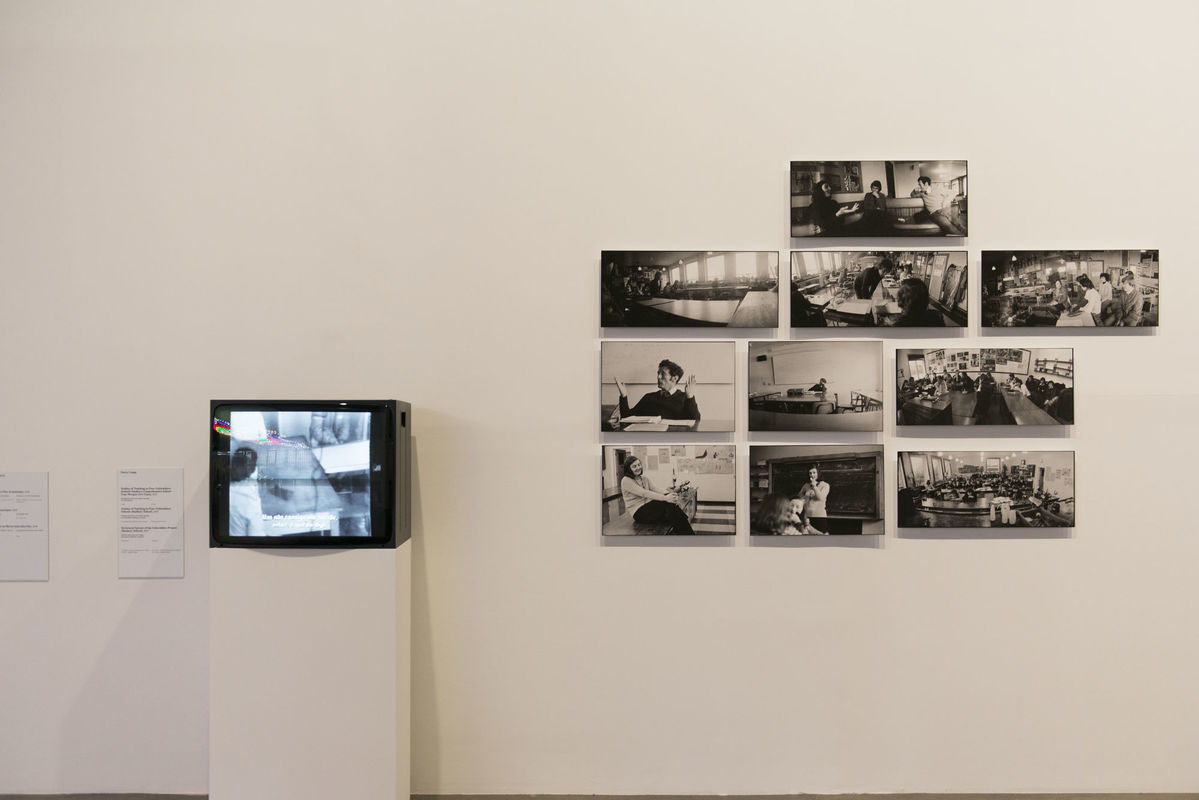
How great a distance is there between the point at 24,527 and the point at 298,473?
1.24 meters

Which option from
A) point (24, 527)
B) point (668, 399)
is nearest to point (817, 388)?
point (668, 399)

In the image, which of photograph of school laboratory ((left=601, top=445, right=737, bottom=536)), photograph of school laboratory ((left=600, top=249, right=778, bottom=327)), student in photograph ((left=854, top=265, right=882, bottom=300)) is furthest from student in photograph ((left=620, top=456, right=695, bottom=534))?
student in photograph ((left=854, top=265, right=882, bottom=300))

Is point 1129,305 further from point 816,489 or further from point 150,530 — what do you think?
point 150,530

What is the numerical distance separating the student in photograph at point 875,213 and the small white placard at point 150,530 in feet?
8.74

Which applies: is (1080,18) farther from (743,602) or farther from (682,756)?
(682,756)

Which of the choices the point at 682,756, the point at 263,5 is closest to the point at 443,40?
the point at 263,5

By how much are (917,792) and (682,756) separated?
859 mm

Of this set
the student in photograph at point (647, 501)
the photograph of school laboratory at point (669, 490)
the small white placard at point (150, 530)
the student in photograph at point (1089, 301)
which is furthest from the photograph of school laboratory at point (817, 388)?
the small white placard at point (150, 530)

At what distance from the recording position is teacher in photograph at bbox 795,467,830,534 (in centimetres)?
253

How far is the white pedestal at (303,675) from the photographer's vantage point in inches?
86.0

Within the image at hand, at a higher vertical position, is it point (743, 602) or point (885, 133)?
point (885, 133)

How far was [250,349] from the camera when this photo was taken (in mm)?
2549

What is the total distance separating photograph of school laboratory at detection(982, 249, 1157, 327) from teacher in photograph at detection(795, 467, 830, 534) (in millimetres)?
846

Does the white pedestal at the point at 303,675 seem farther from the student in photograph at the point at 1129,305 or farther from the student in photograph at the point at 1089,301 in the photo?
the student in photograph at the point at 1129,305
